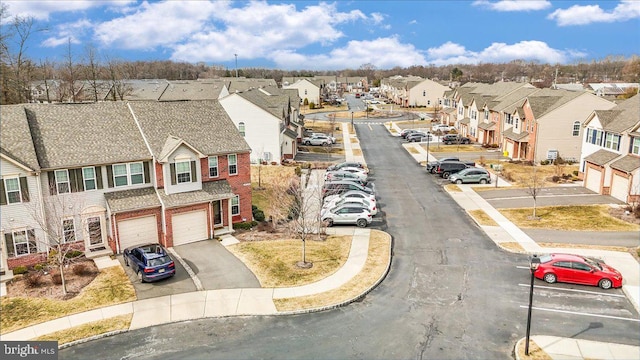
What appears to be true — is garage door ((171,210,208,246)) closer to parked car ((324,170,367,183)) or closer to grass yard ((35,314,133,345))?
grass yard ((35,314,133,345))

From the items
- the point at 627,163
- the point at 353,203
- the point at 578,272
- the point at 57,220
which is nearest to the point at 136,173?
the point at 57,220

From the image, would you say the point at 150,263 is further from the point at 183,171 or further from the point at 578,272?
the point at 578,272

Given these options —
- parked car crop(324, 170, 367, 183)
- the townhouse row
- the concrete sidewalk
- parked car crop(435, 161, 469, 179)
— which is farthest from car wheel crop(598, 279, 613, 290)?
parked car crop(435, 161, 469, 179)

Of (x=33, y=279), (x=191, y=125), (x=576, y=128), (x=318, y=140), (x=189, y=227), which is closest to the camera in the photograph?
(x=33, y=279)

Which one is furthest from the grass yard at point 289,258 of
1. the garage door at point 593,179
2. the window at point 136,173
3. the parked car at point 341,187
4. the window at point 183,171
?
the garage door at point 593,179

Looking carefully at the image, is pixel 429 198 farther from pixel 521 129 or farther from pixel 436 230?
pixel 521 129

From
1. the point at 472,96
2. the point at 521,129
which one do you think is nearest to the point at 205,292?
the point at 521,129
